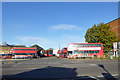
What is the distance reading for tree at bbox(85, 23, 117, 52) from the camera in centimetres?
4994

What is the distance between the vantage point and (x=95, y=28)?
2076 inches

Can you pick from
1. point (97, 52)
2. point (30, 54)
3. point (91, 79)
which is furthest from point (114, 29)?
point (91, 79)

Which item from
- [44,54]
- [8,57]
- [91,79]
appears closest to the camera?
[91,79]

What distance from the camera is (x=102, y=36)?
5003 cm

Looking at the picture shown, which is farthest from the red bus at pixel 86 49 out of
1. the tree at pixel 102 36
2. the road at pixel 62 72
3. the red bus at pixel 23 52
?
the road at pixel 62 72

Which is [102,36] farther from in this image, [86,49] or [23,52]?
[23,52]

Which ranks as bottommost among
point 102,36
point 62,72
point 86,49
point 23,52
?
point 62,72

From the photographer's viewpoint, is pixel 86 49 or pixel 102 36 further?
pixel 102 36

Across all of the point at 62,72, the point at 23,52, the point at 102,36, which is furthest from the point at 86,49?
the point at 62,72

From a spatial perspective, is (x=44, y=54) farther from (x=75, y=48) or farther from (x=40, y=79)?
(x=40, y=79)

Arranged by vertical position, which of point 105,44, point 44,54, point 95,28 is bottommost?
point 44,54

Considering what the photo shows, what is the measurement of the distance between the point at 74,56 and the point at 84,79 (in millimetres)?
33052

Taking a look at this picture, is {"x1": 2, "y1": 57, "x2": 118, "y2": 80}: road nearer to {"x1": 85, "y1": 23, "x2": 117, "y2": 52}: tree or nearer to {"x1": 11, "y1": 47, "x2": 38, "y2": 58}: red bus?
Result: {"x1": 11, "y1": 47, "x2": 38, "y2": 58}: red bus

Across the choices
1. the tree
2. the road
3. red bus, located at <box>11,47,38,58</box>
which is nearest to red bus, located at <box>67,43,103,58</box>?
the tree
